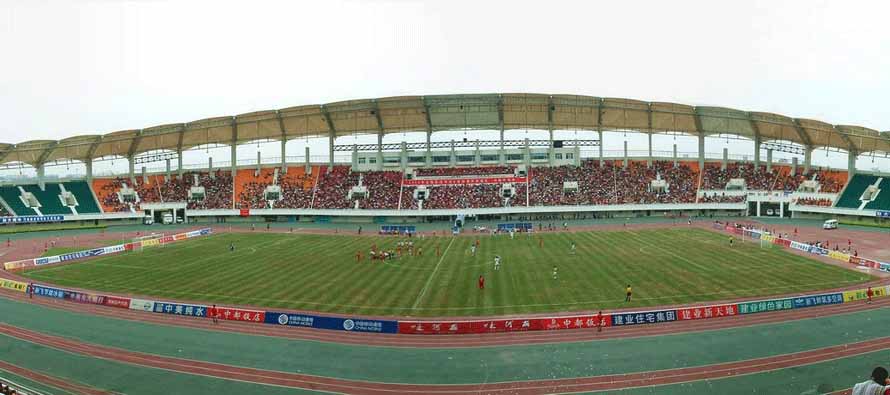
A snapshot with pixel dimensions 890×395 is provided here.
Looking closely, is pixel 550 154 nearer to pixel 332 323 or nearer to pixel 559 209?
pixel 559 209

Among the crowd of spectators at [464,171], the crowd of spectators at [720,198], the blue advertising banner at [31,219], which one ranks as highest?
the crowd of spectators at [464,171]

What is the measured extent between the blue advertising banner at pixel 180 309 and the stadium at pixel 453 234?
0.32ft

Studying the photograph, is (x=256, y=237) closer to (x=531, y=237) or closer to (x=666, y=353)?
(x=531, y=237)

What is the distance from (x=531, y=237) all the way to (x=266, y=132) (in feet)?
146

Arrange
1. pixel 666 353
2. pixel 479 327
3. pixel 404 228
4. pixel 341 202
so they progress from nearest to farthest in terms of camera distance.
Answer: pixel 666 353, pixel 479 327, pixel 404 228, pixel 341 202

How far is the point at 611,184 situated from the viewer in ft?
241

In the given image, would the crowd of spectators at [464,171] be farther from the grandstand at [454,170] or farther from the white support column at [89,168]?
the white support column at [89,168]

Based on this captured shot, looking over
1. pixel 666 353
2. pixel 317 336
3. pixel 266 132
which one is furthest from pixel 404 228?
pixel 666 353

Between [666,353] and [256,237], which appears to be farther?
[256,237]

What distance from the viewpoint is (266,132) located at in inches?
2948

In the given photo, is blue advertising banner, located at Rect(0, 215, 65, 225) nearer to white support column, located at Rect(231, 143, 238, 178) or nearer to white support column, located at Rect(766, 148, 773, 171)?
white support column, located at Rect(231, 143, 238, 178)

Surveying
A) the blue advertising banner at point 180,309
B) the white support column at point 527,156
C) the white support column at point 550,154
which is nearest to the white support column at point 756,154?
the white support column at point 550,154

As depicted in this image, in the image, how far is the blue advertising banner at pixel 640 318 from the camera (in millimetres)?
22312

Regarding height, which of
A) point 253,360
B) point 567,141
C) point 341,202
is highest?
point 567,141
